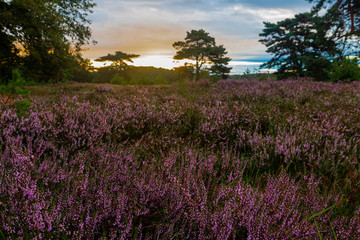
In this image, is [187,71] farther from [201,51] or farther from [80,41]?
[80,41]

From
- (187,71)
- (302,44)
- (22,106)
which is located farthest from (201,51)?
(22,106)

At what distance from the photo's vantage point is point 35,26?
1129 cm

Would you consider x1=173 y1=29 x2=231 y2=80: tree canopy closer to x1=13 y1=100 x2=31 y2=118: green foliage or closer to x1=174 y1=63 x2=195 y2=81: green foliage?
x1=174 y1=63 x2=195 y2=81: green foliage

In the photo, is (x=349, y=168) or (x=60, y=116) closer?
(x=349, y=168)

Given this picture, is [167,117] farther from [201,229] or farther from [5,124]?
[201,229]

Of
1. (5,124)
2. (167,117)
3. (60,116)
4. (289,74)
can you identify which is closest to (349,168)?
(167,117)

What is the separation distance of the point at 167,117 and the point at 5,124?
1.91 metres

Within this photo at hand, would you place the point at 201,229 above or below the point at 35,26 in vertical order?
below

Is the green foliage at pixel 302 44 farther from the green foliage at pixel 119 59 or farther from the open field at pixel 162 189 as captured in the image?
the green foliage at pixel 119 59

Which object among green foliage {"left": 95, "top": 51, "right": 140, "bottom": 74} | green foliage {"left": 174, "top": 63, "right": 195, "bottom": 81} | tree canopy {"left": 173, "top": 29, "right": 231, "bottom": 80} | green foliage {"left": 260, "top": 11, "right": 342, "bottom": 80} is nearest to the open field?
green foliage {"left": 260, "top": 11, "right": 342, "bottom": 80}

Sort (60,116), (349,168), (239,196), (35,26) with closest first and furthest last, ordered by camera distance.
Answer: (239,196) < (349,168) < (60,116) < (35,26)

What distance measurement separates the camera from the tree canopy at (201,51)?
127ft

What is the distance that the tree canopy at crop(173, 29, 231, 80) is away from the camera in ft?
127

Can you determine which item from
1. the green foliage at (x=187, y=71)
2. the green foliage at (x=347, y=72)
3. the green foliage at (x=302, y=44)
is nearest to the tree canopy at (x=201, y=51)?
the green foliage at (x=187, y=71)
